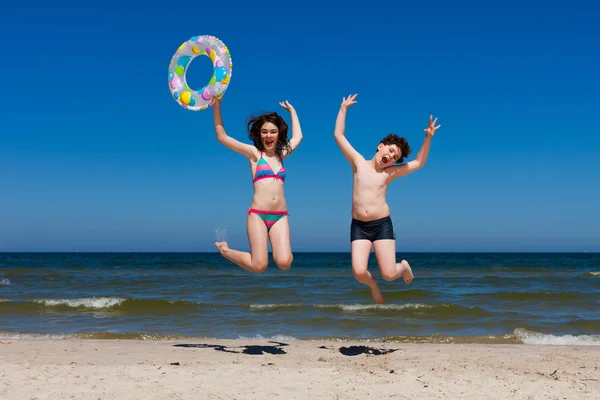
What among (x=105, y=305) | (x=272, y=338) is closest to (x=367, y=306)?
(x=272, y=338)

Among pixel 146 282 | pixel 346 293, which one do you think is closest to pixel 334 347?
pixel 346 293

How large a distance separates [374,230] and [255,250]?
154 centimetres

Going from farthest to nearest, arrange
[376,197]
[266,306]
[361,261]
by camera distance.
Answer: [266,306]
[376,197]
[361,261]

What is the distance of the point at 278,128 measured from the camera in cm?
741

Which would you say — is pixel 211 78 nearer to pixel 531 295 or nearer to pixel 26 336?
pixel 26 336

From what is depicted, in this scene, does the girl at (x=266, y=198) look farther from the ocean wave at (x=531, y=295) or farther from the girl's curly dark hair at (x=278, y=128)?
the ocean wave at (x=531, y=295)

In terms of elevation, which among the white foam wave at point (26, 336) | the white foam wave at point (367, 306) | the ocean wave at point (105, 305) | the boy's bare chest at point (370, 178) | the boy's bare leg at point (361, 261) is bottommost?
the white foam wave at point (26, 336)

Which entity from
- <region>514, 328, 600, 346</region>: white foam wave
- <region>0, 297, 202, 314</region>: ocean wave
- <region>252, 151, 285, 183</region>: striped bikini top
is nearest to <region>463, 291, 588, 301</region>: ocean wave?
<region>514, 328, 600, 346</region>: white foam wave

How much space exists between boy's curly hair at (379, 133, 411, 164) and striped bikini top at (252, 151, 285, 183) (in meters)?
1.42

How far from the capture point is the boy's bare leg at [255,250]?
707 centimetres

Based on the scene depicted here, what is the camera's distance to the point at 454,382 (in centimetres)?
648

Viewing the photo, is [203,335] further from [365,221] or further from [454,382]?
[454,382]

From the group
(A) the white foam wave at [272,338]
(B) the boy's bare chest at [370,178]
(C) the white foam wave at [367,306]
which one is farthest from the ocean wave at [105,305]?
(B) the boy's bare chest at [370,178]

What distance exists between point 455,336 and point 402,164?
5098 millimetres
